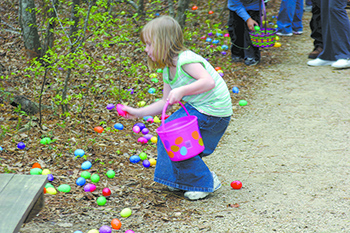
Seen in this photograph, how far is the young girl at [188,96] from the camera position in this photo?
8.82 ft

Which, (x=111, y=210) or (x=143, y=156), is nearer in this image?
(x=111, y=210)

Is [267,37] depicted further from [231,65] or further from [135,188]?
[135,188]

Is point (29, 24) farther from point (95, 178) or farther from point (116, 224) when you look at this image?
point (116, 224)

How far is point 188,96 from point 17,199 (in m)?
1.42

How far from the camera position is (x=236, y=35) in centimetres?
628

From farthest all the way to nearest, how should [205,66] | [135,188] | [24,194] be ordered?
[135,188] → [205,66] → [24,194]

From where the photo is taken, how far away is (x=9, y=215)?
74.6 inches

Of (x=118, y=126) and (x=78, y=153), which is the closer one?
(x=78, y=153)

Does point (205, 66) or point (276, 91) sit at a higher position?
point (205, 66)

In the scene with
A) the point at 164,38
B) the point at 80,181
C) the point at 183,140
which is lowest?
the point at 80,181

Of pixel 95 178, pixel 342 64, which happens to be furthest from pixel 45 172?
pixel 342 64

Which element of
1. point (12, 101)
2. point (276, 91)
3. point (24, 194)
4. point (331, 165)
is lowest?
point (276, 91)

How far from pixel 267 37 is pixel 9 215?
477 centimetres

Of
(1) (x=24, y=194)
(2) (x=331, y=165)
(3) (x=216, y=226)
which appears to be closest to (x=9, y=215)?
(1) (x=24, y=194)
